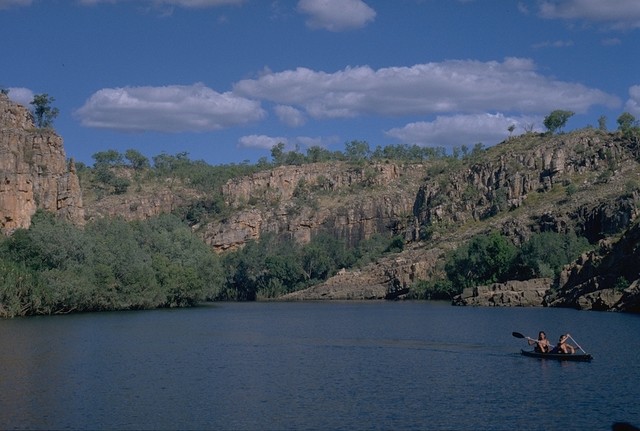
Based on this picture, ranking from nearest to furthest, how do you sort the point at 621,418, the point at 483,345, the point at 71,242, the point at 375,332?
the point at 621,418 < the point at 483,345 < the point at 375,332 < the point at 71,242

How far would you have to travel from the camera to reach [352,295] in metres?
153

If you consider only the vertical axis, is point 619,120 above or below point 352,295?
above

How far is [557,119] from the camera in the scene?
187000 millimetres

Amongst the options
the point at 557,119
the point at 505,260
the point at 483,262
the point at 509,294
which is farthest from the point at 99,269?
the point at 557,119

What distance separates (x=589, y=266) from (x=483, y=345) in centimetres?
5047

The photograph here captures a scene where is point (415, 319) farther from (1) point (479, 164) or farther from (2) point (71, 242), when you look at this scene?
(1) point (479, 164)

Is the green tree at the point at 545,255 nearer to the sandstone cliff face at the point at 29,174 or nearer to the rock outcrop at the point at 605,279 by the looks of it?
the rock outcrop at the point at 605,279

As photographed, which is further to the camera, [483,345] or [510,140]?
[510,140]

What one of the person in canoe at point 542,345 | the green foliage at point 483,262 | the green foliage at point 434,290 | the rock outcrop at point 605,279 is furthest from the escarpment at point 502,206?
the person in canoe at point 542,345

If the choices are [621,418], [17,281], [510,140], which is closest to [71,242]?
[17,281]

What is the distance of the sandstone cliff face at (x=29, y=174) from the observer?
11962 cm

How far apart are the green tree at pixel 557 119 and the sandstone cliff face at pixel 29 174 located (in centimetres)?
10406

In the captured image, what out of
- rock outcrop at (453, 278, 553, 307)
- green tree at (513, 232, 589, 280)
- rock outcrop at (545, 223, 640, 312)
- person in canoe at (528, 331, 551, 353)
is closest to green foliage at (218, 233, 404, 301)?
green tree at (513, 232, 589, 280)

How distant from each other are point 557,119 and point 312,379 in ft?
510
